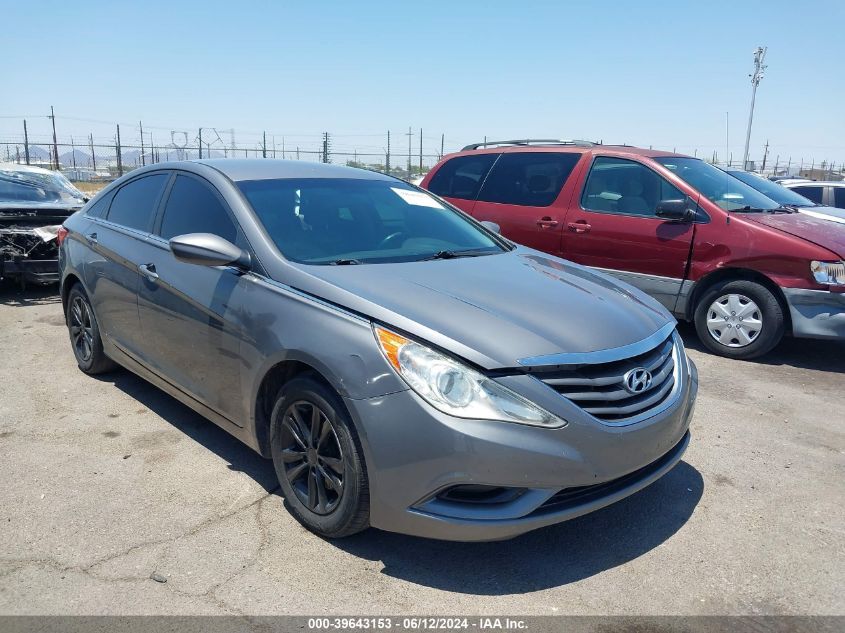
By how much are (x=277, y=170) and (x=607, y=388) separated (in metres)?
2.41

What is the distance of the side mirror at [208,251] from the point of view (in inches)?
128

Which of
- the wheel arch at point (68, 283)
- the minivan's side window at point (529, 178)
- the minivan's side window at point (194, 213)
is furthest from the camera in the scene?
the minivan's side window at point (529, 178)

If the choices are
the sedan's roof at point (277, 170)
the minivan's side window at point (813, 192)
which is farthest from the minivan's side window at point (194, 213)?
the minivan's side window at point (813, 192)

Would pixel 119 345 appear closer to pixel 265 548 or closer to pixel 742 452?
pixel 265 548

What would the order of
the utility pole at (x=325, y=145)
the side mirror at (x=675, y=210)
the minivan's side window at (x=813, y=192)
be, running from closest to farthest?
1. the side mirror at (x=675, y=210)
2. the minivan's side window at (x=813, y=192)
3. the utility pole at (x=325, y=145)

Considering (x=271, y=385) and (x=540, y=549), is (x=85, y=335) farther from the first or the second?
(x=540, y=549)

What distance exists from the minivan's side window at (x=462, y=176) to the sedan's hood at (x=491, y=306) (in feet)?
13.8

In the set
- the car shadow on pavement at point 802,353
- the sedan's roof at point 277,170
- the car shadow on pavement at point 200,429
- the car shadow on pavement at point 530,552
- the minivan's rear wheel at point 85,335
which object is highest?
the sedan's roof at point 277,170

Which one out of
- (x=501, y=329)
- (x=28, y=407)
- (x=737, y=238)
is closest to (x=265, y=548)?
(x=501, y=329)

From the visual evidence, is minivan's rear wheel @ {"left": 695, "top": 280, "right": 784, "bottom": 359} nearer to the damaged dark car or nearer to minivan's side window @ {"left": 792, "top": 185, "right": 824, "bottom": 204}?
the damaged dark car

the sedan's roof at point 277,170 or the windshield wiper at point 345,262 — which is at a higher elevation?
the sedan's roof at point 277,170

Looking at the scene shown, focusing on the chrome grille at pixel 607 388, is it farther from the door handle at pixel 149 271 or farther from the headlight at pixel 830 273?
the headlight at pixel 830 273

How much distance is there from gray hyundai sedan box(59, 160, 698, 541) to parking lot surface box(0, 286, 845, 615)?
0.27 metres

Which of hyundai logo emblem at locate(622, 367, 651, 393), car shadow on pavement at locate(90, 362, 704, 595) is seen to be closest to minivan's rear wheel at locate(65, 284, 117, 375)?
car shadow on pavement at locate(90, 362, 704, 595)
